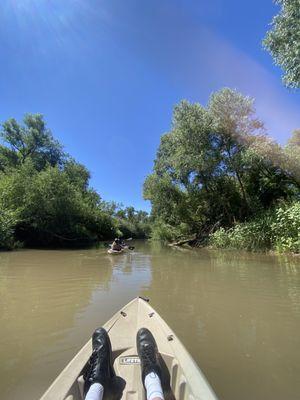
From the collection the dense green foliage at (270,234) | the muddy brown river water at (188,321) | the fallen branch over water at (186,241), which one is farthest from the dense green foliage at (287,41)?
the fallen branch over water at (186,241)

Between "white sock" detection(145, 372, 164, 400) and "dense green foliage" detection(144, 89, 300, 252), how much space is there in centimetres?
1548

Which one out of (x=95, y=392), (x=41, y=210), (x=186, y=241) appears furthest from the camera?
(x=186, y=241)

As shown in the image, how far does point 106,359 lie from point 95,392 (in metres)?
0.53

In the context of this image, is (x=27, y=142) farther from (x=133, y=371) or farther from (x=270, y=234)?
(x=133, y=371)

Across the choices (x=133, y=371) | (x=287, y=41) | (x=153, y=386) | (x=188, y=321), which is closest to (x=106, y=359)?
(x=133, y=371)

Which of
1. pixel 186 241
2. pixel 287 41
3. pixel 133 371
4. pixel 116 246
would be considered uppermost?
pixel 287 41

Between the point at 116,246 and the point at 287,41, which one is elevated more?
the point at 287,41

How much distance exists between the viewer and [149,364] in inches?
120

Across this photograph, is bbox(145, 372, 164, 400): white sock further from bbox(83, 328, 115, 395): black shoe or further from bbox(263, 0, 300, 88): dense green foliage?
bbox(263, 0, 300, 88): dense green foliage

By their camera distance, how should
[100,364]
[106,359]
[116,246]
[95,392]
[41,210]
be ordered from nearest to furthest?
[95,392] → [100,364] → [106,359] → [116,246] → [41,210]

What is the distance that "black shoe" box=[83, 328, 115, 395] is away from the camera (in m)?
2.81

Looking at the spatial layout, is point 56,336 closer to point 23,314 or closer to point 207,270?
point 23,314

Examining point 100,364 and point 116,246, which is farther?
point 116,246

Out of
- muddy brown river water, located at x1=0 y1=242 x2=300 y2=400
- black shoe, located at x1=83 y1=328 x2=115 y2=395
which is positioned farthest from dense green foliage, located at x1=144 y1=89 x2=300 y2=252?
black shoe, located at x1=83 y1=328 x2=115 y2=395
